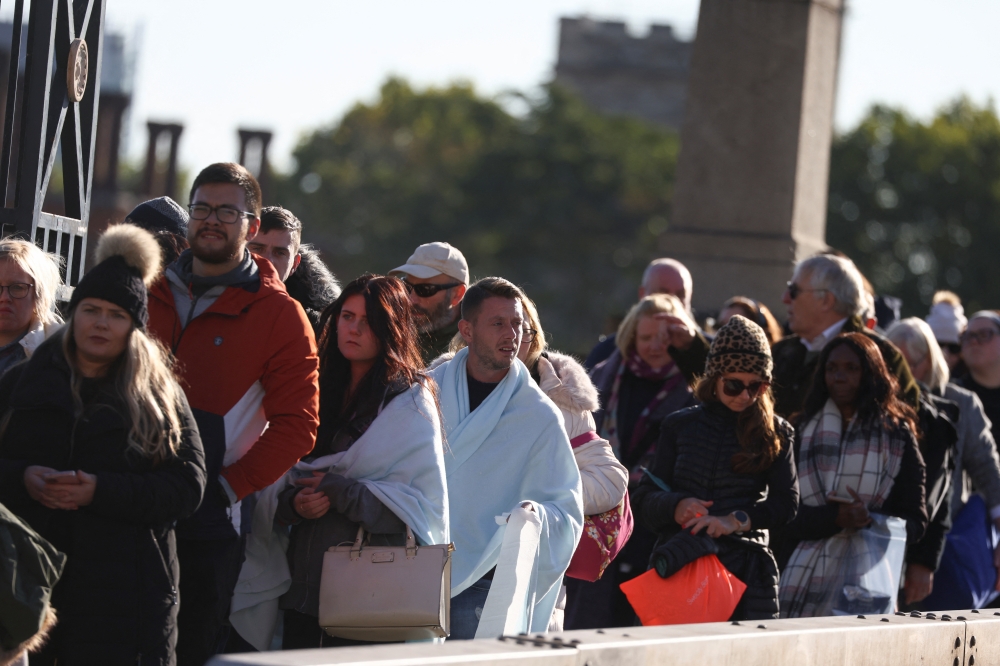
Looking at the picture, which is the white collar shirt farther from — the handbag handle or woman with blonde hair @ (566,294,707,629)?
the handbag handle

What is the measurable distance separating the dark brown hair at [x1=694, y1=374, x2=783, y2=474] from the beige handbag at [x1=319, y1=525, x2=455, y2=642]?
163 centimetres

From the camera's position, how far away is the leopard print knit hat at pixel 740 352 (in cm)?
668

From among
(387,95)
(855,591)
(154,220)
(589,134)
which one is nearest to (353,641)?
(154,220)

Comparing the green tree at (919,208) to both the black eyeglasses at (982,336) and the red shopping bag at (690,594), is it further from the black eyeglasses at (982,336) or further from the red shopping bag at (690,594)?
the red shopping bag at (690,594)

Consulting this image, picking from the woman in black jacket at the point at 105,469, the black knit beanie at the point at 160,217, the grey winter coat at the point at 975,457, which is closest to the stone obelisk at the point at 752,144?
the grey winter coat at the point at 975,457

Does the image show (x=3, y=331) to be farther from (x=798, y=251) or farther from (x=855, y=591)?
(x=798, y=251)

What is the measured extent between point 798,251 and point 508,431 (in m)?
5.41

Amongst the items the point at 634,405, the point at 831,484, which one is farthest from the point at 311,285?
the point at 831,484

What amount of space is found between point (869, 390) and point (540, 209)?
58.0 m

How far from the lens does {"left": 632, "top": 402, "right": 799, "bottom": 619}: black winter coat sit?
21.5ft

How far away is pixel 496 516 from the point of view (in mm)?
5789

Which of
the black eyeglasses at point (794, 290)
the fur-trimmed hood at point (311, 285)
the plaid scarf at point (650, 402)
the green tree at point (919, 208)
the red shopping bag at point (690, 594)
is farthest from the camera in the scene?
the green tree at point (919, 208)

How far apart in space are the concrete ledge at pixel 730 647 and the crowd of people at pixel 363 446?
1.23m

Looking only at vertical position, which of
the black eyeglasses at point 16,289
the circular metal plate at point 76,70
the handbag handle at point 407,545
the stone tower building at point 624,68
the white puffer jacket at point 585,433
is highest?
the stone tower building at point 624,68
